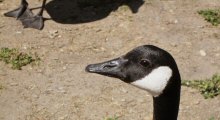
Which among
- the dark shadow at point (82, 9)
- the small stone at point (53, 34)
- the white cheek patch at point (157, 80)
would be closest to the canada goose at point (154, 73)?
the white cheek patch at point (157, 80)

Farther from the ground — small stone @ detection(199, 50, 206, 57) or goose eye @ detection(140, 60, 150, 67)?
goose eye @ detection(140, 60, 150, 67)

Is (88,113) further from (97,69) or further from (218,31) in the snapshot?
(218,31)

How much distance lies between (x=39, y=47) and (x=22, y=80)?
765 millimetres

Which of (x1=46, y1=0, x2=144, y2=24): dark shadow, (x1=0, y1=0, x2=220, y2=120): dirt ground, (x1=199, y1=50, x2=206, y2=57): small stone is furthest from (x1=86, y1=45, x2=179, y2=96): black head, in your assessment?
(x1=46, y1=0, x2=144, y2=24): dark shadow

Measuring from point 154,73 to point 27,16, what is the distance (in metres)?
3.98

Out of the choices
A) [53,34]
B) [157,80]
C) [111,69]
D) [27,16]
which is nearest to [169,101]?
[157,80]

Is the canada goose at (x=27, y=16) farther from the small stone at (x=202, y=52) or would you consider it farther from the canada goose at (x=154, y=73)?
the canada goose at (x=154, y=73)

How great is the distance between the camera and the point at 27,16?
706 centimetres

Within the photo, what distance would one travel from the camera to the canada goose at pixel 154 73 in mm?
3444

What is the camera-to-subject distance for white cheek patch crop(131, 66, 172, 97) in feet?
11.2

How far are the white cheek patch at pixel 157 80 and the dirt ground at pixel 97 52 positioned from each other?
183 centimetres

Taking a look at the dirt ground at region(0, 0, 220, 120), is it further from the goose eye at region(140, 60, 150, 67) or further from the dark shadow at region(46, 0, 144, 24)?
the goose eye at region(140, 60, 150, 67)

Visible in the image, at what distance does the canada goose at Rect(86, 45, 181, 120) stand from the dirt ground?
166cm

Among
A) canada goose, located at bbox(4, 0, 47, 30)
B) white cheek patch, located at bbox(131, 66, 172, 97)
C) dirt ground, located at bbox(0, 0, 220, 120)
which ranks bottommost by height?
canada goose, located at bbox(4, 0, 47, 30)
